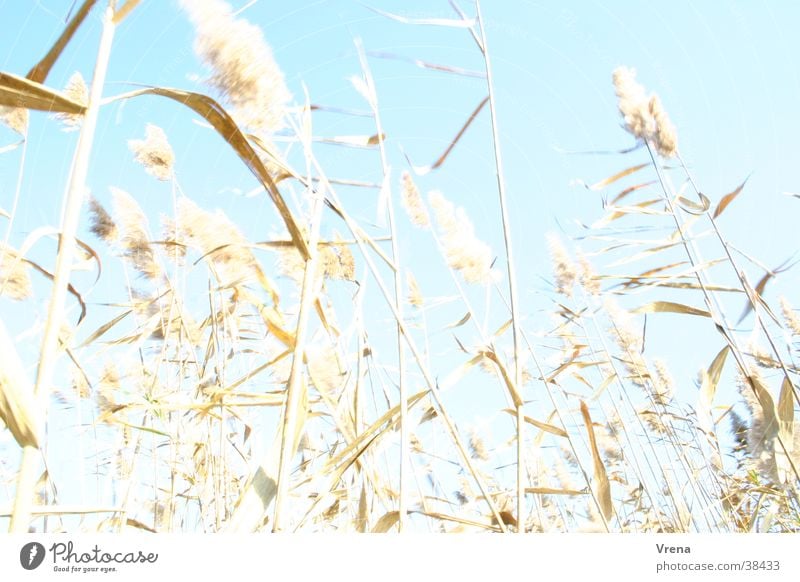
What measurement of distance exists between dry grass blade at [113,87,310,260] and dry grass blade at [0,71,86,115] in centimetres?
9

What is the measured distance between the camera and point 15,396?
479 mm

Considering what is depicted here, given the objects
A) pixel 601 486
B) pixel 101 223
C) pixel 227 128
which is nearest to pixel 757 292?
pixel 601 486

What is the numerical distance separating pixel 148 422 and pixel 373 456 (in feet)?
2.78

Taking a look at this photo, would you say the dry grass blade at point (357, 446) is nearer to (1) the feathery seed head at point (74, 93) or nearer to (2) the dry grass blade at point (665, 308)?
(2) the dry grass blade at point (665, 308)

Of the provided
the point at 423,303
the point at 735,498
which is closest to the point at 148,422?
the point at 423,303

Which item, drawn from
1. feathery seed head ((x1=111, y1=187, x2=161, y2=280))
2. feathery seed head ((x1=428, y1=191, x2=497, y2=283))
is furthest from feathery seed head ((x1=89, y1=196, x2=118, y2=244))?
feathery seed head ((x1=428, y1=191, x2=497, y2=283))

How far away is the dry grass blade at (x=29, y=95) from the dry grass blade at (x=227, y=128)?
0.28 feet

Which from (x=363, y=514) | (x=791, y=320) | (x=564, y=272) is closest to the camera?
(x=363, y=514)

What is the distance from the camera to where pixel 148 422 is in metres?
1.77

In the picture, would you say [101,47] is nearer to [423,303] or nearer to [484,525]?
[484,525]

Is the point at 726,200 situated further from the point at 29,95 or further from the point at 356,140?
the point at 29,95

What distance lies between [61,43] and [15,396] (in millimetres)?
337

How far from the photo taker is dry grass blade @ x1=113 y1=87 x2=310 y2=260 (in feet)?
2.01

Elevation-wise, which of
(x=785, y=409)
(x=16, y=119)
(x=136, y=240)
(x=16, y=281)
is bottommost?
(x=785, y=409)
